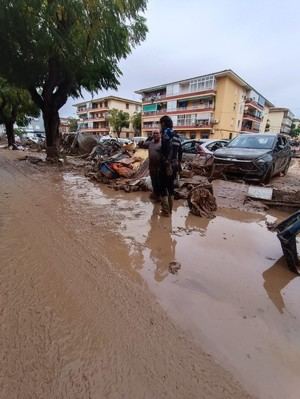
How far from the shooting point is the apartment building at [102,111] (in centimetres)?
5900

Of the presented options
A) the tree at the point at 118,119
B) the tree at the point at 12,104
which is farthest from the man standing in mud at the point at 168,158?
the tree at the point at 118,119

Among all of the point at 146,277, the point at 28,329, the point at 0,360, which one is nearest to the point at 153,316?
the point at 146,277

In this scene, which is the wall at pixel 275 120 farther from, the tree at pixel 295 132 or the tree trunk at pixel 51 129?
the tree trunk at pixel 51 129

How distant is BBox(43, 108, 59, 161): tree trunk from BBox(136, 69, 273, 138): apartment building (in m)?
30.7

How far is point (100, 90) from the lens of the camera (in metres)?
13.4

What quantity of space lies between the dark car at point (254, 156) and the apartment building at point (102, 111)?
50.8 metres

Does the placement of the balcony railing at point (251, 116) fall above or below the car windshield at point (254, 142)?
above

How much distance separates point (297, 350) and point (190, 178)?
19.7ft

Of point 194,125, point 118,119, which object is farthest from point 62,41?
point 118,119

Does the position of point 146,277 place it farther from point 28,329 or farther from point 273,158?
point 273,158

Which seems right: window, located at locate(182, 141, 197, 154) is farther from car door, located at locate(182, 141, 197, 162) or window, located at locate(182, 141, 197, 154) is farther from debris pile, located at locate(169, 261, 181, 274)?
debris pile, located at locate(169, 261, 181, 274)

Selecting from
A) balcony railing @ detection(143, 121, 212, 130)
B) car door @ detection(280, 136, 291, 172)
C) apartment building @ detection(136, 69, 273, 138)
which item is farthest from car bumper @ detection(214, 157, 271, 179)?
apartment building @ detection(136, 69, 273, 138)

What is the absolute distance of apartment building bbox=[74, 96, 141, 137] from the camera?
5900cm

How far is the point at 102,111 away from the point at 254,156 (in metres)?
60.5
